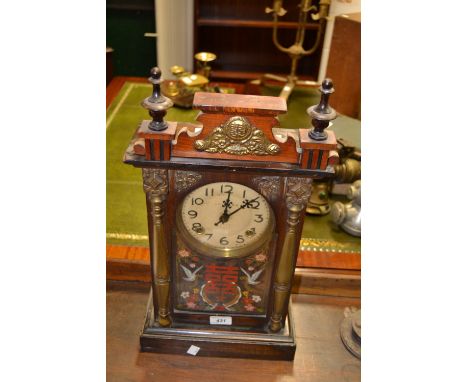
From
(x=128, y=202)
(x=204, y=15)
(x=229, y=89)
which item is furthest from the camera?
(x=204, y=15)

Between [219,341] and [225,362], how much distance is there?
8 centimetres

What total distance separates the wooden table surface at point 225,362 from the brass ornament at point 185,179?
0.62 meters

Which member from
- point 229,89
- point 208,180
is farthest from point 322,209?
point 229,89

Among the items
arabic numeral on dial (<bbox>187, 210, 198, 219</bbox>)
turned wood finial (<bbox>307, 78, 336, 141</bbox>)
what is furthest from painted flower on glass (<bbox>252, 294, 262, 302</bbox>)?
turned wood finial (<bbox>307, 78, 336, 141</bbox>)

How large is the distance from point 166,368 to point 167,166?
0.70 m

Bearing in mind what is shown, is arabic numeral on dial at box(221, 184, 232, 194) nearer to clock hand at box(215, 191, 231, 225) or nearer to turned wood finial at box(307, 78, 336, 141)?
clock hand at box(215, 191, 231, 225)

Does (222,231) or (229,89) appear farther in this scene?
(229,89)

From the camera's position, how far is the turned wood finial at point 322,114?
108 cm

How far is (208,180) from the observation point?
1220mm

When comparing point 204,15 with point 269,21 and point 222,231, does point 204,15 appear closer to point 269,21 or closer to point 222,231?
point 269,21

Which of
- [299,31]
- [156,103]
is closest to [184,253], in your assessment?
[156,103]

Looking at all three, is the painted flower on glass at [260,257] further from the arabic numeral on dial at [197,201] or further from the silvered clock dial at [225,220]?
the arabic numeral on dial at [197,201]

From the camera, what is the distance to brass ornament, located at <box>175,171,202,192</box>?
121 cm

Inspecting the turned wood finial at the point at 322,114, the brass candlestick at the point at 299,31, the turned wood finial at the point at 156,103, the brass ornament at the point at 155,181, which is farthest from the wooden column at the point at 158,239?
the brass candlestick at the point at 299,31
